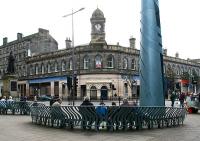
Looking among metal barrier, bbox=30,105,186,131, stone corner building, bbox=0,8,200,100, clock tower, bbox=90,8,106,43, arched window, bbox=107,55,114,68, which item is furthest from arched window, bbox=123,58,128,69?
metal barrier, bbox=30,105,186,131

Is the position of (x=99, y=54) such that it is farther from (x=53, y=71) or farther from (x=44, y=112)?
(x=44, y=112)

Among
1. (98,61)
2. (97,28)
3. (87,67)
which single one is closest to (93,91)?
(87,67)

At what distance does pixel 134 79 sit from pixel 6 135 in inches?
2049

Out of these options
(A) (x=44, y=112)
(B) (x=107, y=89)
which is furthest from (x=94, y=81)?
(A) (x=44, y=112)

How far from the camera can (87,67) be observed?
6078 centimetres

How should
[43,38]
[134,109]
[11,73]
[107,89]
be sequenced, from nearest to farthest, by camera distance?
[134,109] < [11,73] < [107,89] < [43,38]

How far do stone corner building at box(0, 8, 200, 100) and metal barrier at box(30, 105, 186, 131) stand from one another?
38.2 m

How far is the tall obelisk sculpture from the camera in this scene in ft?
53.1

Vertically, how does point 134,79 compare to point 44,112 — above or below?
above

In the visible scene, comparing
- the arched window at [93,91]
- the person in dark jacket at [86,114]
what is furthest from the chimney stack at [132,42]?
the person in dark jacket at [86,114]

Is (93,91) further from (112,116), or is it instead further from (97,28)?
(112,116)

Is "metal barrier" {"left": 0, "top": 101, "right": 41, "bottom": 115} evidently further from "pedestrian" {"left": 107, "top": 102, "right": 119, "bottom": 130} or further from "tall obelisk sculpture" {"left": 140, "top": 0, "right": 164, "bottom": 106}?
"pedestrian" {"left": 107, "top": 102, "right": 119, "bottom": 130}

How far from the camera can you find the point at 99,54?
60.0m

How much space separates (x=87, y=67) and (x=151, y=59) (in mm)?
44803
